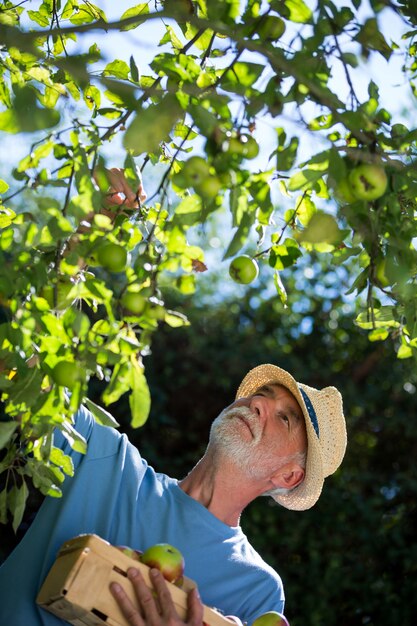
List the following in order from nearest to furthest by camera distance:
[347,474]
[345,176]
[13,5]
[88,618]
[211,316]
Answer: [345,176]
[88,618]
[13,5]
[347,474]
[211,316]

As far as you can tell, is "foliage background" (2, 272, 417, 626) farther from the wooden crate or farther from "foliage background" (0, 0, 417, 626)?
the wooden crate

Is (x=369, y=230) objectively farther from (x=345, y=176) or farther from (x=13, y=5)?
(x=13, y=5)

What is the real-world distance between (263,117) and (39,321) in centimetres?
43

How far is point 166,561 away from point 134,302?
1.94 feet

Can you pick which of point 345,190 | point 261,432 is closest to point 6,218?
point 345,190

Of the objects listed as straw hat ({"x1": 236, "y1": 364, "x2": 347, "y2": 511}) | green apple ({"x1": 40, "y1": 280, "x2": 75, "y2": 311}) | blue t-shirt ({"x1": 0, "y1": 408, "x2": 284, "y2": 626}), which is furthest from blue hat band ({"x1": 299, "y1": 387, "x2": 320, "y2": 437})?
green apple ({"x1": 40, "y1": 280, "x2": 75, "y2": 311})

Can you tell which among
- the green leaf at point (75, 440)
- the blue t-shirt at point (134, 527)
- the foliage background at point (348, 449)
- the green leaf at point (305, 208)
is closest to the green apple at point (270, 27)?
the green leaf at point (305, 208)

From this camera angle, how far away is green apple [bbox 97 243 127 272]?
134 centimetres

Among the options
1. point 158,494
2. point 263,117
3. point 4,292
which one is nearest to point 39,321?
point 4,292

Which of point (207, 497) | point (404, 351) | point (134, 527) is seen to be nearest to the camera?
point (404, 351)

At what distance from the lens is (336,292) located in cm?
491

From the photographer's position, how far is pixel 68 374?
1318 millimetres

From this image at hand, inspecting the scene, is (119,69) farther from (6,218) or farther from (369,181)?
(369,181)

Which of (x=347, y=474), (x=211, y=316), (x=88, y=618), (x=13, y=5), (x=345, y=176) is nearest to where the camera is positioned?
(x=345, y=176)
